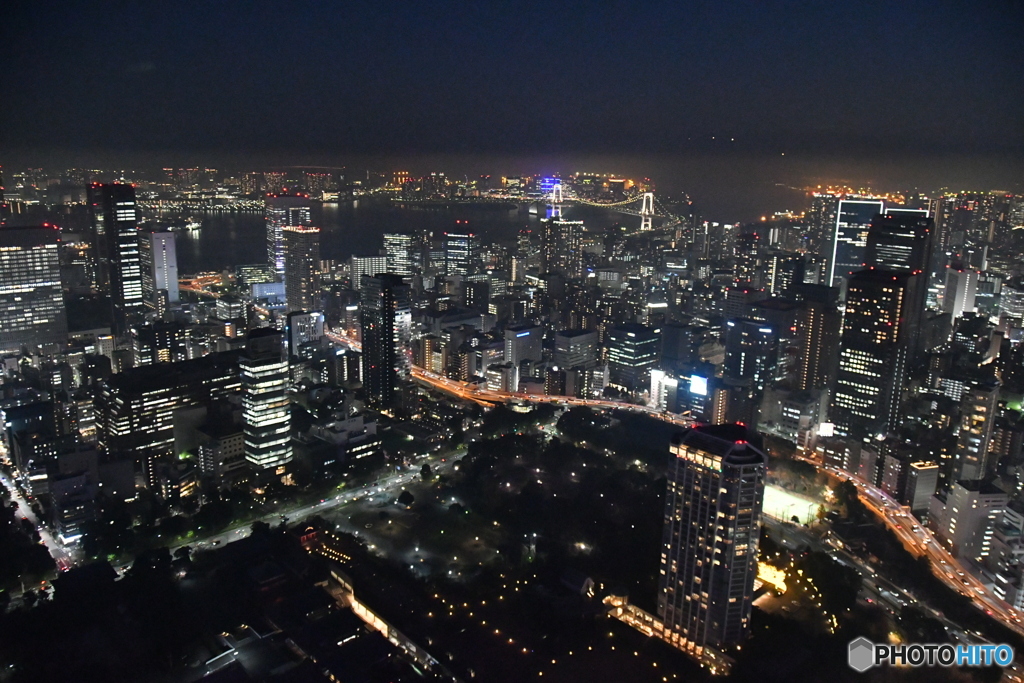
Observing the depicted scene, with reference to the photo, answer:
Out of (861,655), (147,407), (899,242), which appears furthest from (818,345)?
(147,407)

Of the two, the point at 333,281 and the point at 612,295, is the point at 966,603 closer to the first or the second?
the point at 612,295

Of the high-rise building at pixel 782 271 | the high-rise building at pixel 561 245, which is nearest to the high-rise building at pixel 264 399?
the high-rise building at pixel 782 271

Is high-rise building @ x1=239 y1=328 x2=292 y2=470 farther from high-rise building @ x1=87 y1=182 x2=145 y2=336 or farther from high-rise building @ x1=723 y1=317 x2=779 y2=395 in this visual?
high-rise building @ x1=723 y1=317 x2=779 y2=395

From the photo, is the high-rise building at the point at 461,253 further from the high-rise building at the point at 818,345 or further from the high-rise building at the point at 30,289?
the high-rise building at the point at 818,345

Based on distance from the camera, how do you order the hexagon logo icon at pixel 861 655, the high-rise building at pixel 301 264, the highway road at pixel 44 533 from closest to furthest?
the hexagon logo icon at pixel 861 655 → the highway road at pixel 44 533 → the high-rise building at pixel 301 264

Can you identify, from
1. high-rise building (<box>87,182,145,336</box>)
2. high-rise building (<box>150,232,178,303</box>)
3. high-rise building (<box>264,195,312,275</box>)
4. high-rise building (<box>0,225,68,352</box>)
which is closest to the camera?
high-rise building (<box>0,225,68,352</box>)

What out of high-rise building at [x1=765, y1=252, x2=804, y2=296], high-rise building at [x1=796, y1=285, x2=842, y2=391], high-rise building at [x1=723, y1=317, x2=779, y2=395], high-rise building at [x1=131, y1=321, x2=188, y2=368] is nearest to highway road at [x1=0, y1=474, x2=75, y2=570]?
high-rise building at [x1=131, y1=321, x2=188, y2=368]

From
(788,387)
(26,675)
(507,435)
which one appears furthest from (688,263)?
(26,675)

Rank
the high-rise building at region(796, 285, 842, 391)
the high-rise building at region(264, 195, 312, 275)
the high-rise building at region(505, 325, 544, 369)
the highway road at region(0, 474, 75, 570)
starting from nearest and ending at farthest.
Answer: the highway road at region(0, 474, 75, 570) → the high-rise building at region(796, 285, 842, 391) → the high-rise building at region(505, 325, 544, 369) → the high-rise building at region(264, 195, 312, 275)
